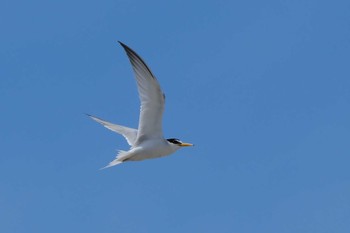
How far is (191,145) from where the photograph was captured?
78.3ft

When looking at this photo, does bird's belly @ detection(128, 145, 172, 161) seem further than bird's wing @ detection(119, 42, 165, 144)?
Yes

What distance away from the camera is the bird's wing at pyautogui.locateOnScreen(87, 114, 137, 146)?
2481 centimetres

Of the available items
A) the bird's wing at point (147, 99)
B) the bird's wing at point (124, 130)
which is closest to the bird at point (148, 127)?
the bird's wing at point (147, 99)

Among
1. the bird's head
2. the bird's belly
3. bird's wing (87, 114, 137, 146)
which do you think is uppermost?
bird's wing (87, 114, 137, 146)

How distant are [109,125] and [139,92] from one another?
523 centimetres

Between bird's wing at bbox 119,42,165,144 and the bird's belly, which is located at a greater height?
bird's wing at bbox 119,42,165,144

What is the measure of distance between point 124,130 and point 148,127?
2.98 meters

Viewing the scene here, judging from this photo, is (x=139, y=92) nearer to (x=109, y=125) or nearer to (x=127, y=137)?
→ (x=127, y=137)

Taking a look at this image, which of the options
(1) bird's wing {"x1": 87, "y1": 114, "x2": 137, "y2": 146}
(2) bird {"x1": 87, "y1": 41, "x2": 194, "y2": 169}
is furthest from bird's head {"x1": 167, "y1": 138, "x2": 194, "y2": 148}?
(1) bird's wing {"x1": 87, "y1": 114, "x2": 137, "y2": 146}

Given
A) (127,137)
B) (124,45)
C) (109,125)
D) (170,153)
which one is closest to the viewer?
(124,45)

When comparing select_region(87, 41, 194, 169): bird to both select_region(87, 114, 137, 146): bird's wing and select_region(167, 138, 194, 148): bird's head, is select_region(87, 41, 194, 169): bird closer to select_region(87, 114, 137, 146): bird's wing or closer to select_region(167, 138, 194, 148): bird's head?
select_region(167, 138, 194, 148): bird's head

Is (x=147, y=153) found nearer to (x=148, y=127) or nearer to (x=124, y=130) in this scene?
(x=148, y=127)

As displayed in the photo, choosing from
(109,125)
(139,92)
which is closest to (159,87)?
(139,92)

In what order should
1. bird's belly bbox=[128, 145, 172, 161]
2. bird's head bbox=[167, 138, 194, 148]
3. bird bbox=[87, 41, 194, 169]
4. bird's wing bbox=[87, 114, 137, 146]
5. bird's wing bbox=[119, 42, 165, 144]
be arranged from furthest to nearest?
bird's wing bbox=[87, 114, 137, 146] < bird's head bbox=[167, 138, 194, 148] < bird's belly bbox=[128, 145, 172, 161] < bird bbox=[87, 41, 194, 169] < bird's wing bbox=[119, 42, 165, 144]
